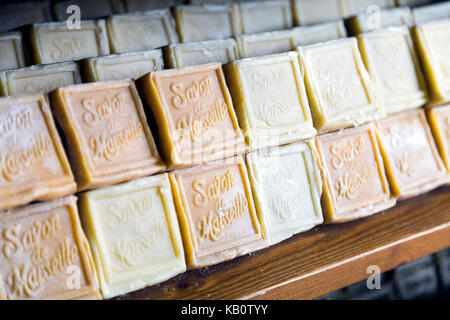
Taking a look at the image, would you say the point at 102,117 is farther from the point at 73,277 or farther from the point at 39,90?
the point at 73,277

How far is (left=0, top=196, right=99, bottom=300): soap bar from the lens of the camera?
940 mm

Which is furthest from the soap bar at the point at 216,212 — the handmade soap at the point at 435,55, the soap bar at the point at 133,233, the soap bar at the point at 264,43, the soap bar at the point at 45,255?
the handmade soap at the point at 435,55

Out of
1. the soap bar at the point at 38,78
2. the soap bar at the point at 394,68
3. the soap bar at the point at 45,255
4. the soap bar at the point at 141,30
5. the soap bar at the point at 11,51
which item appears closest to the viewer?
the soap bar at the point at 45,255

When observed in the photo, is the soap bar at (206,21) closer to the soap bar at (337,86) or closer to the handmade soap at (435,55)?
the soap bar at (337,86)

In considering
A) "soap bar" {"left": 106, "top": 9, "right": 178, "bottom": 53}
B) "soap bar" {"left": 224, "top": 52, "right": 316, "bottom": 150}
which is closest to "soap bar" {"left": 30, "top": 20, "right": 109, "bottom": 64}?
"soap bar" {"left": 106, "top": 9, "right": 178, "bottom": 53}

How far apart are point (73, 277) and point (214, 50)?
0.68m

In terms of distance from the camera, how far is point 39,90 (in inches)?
43.6

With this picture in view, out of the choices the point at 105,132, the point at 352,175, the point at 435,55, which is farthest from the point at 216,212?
the point at 435,55

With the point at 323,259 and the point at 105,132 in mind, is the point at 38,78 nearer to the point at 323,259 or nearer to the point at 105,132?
the point at 105,132

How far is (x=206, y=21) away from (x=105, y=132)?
0.56 m

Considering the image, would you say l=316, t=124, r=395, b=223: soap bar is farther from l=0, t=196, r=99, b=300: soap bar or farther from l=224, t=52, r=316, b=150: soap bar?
l=0, t=196, r=99, b=300: soap bar

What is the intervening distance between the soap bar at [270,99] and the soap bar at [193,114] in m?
0.04

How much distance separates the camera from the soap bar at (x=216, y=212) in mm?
1132

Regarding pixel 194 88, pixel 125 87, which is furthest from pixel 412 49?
pixel 125 87
